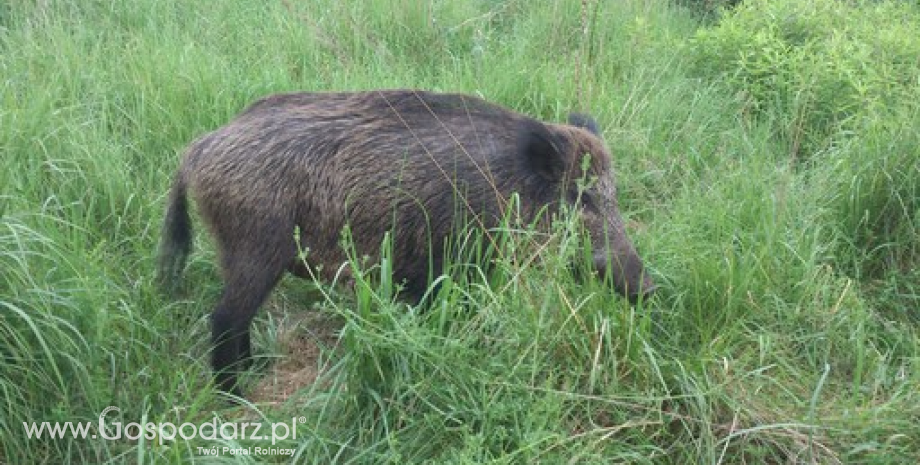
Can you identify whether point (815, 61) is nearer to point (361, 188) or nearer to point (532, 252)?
point (532, 252)

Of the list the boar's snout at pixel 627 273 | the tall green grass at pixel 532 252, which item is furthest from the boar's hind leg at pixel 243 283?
the boar's snout at pixel 627 273

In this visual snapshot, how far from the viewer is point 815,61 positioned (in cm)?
505

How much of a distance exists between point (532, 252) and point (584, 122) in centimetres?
89

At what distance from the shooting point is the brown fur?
3.21 metres

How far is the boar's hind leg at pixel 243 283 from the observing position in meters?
3.19

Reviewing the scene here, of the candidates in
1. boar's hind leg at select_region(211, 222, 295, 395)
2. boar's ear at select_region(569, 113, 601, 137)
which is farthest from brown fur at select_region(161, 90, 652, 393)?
boar's ear at select_region(569, 113, 601, 137)

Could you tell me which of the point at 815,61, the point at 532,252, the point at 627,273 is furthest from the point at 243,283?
the point at 815,61

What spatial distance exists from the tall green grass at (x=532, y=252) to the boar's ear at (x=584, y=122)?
339mm

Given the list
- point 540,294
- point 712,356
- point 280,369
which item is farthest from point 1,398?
point 712,356

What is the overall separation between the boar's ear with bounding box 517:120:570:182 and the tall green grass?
0.87 feet

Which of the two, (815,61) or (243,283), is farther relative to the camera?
(815,61)

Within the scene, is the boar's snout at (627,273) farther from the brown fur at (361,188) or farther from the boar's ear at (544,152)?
the boar's ear at (544,152)

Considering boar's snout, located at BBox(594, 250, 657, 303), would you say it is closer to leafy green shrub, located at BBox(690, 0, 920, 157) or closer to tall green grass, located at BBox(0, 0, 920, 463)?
tall green grass, located at BBox(0, 0, 920, 463)

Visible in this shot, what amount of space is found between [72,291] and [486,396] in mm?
1327
